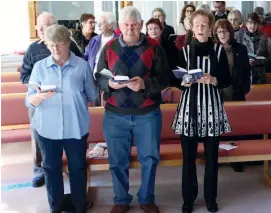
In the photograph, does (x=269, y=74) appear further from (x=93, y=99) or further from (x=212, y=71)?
(x=93, y=99)

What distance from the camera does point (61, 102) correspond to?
2.88 meters

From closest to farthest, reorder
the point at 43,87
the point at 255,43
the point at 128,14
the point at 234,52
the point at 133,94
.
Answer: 1. the point at 43,87
2. the point at 128,14
3. the point at 133,94
4. the point at 234,52
5. the point at 255,43

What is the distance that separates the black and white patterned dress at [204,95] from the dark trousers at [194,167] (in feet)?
0.30

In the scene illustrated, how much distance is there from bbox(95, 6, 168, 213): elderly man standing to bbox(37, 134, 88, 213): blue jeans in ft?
0.79

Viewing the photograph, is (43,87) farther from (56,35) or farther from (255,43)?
(255,43)

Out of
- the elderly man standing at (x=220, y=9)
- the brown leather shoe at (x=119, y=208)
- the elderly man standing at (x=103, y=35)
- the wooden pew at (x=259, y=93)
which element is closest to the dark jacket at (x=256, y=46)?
the wooden pew at (x=259, y=93)

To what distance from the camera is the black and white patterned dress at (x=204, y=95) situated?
118 inches

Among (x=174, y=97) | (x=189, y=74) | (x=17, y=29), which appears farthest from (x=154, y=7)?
(x=189, y=74)

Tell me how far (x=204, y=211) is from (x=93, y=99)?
125 cm

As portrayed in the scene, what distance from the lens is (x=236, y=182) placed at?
3906 mm

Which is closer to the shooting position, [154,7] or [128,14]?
[128,14]

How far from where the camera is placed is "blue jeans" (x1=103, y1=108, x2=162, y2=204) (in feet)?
9.93

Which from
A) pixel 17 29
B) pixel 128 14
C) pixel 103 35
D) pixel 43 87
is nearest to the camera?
pixel 43 87

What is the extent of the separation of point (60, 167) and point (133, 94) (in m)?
0.77
